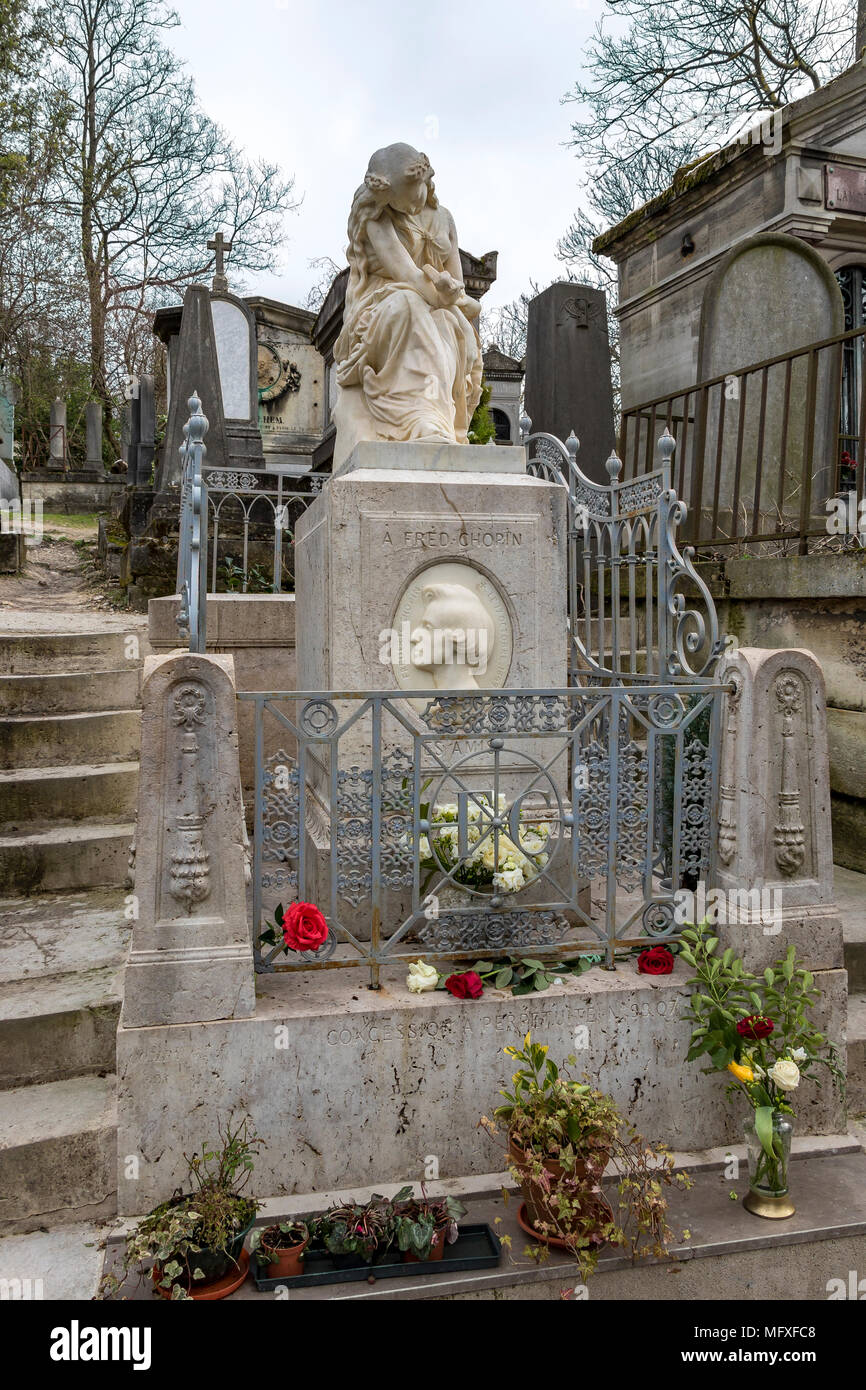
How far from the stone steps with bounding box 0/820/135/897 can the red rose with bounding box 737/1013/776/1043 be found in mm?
2935

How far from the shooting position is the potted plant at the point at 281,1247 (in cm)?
248

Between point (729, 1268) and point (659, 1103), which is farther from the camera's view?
point (659, 1103)

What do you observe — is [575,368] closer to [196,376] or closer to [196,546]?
[196,376]

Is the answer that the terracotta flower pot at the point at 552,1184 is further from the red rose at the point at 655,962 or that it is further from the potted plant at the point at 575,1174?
the red rose at the point at 655,962

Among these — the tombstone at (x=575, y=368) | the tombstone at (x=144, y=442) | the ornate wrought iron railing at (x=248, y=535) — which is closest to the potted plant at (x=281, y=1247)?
→ the ornate wrought iron railing at (x=248, y=535)

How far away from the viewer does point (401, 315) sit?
4535mm

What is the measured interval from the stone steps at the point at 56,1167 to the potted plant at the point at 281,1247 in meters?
0.61

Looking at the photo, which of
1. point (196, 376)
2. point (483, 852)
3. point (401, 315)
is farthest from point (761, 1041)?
point (196, 376)

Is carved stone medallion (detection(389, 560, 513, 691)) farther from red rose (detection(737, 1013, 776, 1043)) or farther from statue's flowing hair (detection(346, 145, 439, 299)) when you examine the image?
statue's flowing hair (detection(346, 145, 439, 299))

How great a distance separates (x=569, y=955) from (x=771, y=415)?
5789 mm

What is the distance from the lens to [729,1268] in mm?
2709
